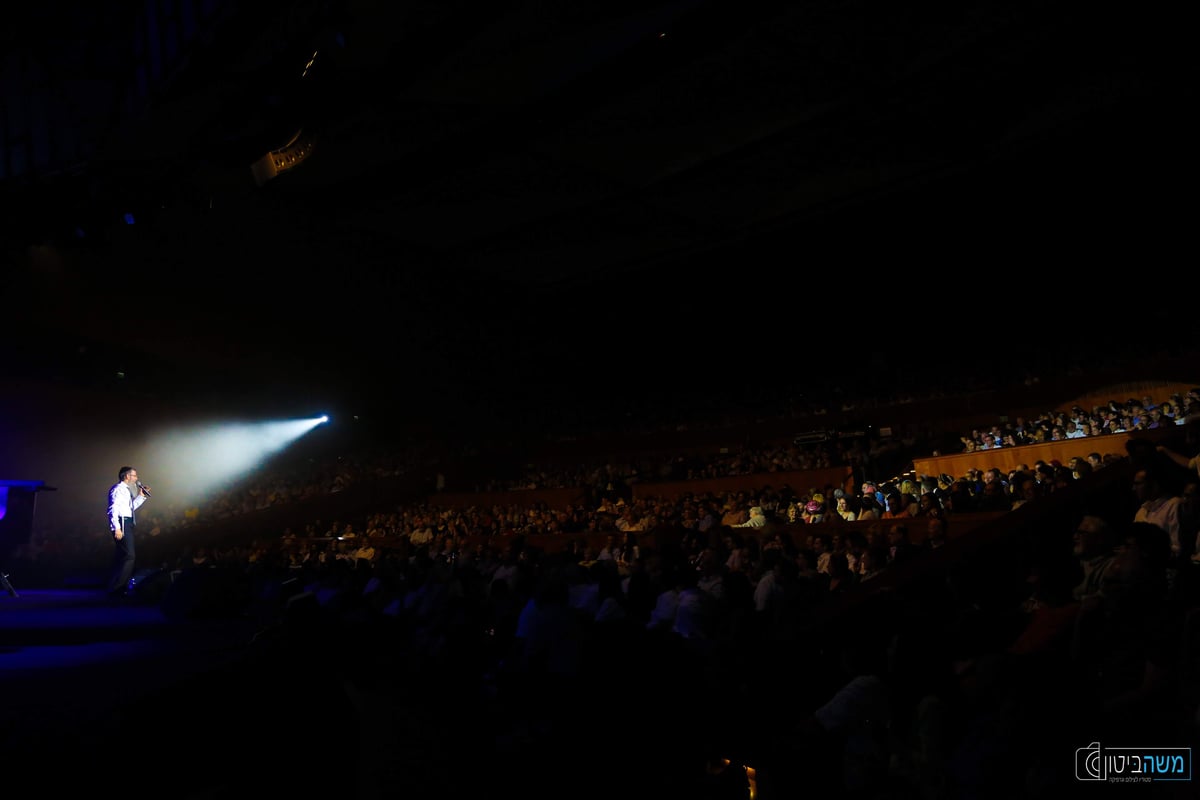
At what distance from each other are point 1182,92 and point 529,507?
43.4 feet

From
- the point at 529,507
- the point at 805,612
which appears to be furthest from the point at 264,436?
the point at 805,612

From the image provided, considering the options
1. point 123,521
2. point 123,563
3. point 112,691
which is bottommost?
point 112,691

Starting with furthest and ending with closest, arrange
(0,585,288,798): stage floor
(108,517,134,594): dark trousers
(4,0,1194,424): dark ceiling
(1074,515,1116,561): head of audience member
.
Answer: (108,517,134,594): dark trousers
(4,0,1194,424): dark ceiling
(1074,515,1116,561): head of audience member
(0,585,288,798): stage floor

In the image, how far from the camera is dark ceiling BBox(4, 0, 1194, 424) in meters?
7.13

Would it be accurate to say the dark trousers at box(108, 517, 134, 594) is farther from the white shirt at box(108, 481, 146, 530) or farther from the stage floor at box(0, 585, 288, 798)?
the stage floor at box(0, 585, 288, 798)

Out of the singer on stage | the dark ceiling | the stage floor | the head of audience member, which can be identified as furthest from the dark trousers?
the head of audience member

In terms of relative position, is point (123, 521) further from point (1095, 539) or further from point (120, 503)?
point (1095, 539)

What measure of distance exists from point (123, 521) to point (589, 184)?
7263 mm

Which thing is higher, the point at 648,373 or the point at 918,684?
the point at 648,373

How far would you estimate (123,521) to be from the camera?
7.72 metres

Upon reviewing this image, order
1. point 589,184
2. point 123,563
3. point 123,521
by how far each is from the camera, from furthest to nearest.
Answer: point 589,184 → point 123,563 → point 123,521

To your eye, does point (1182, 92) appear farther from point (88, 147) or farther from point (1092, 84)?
point (88, 147)

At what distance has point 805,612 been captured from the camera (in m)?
4.41

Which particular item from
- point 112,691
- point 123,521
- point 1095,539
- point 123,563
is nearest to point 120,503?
point 123,521
